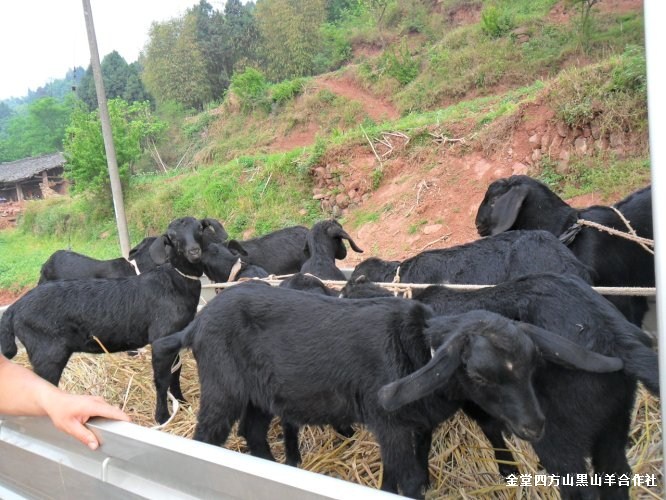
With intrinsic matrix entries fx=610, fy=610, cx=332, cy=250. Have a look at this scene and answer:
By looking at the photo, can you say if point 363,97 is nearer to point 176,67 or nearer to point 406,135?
point 406,135

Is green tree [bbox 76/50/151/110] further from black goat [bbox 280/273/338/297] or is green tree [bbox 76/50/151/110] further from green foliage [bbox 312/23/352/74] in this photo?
black goat [bbox 280/273/338/297]

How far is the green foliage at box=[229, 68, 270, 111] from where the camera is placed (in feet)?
100

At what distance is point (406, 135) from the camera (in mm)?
16547

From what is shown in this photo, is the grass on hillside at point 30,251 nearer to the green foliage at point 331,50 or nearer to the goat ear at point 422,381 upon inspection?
the green foliage at point 331,50

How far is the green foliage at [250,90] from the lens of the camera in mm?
30484

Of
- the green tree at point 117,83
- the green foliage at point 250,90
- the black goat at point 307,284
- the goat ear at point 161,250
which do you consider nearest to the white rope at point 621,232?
the black goat at point 307,284

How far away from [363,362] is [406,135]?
14.1 m

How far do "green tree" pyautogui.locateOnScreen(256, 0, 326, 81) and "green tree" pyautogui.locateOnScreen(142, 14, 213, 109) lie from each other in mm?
4297

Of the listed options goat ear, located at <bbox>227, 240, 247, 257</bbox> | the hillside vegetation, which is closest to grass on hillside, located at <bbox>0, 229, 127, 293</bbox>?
the hillside vegetation

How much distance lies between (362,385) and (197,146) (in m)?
31.0

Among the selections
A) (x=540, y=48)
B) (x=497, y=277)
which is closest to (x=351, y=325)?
(x=497, y=277)

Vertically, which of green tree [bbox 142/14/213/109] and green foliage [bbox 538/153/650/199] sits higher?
green tree [bbox 142/14/213/109]

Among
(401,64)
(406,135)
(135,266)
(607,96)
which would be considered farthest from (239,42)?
(135,266)

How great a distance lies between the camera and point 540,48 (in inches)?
859
